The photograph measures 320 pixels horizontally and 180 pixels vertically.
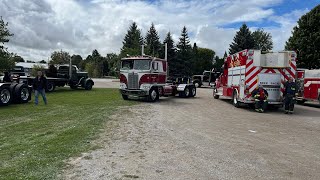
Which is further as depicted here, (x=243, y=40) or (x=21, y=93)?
(x=243, y=40)

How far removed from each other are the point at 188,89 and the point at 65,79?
12.5 meters

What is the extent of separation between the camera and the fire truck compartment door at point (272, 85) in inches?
650

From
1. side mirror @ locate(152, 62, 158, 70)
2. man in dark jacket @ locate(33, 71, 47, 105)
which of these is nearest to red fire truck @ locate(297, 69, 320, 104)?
side mirror @ locate(152, 62, 158, 70)

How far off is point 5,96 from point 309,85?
1830 centimetres

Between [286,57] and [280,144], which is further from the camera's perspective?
[286,57]

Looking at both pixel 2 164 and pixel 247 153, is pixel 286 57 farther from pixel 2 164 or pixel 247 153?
pixel 2 164

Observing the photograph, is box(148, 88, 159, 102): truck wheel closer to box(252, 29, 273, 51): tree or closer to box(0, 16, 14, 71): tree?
box(0, 16, 14, 71): tree

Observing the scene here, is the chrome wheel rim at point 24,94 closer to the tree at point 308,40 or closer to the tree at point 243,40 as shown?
the tree at point 308,40

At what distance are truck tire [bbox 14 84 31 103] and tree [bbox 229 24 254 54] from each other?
47708 mm

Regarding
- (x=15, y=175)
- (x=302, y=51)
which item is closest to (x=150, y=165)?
(x=15, y=175)

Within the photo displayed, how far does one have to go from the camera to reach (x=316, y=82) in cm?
2053

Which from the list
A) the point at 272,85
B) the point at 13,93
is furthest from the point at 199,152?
the point at 13,93

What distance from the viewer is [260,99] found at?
16.0 m

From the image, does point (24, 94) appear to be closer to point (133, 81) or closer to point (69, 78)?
point (133, 81)
